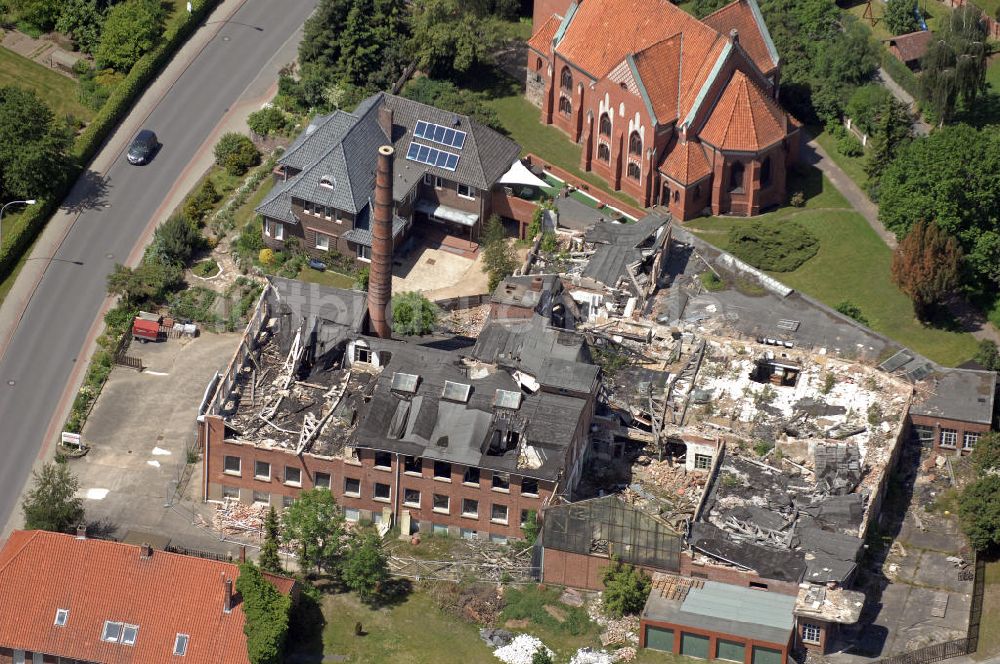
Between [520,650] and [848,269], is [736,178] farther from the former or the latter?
[520,650]

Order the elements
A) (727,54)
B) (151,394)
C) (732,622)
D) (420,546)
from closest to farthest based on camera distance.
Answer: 1. (732,622)
2. (420,546)
3. (151,394)
4. (727,54)

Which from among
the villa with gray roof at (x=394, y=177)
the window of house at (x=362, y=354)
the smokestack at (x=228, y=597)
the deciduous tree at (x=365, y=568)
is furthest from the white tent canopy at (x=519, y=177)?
the smokestack at (x=228, y=597)

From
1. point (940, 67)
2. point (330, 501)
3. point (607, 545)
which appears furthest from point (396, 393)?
point (940, 67)

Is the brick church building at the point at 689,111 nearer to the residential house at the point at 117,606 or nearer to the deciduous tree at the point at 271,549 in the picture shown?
the deciduous tree at the point at 271,549

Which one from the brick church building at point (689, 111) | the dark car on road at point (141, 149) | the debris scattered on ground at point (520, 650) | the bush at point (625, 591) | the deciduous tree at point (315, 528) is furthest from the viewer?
the dark car on road at point (141, 149)

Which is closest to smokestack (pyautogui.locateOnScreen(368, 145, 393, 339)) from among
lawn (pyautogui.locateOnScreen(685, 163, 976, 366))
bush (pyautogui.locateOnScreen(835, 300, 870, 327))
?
lawn (pyautogui.locateOnScreen(685, 163, 976, 366))

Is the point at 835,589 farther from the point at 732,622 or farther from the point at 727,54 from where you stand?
the point at 727,54

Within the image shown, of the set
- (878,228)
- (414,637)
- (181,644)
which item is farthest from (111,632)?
(878,228)
